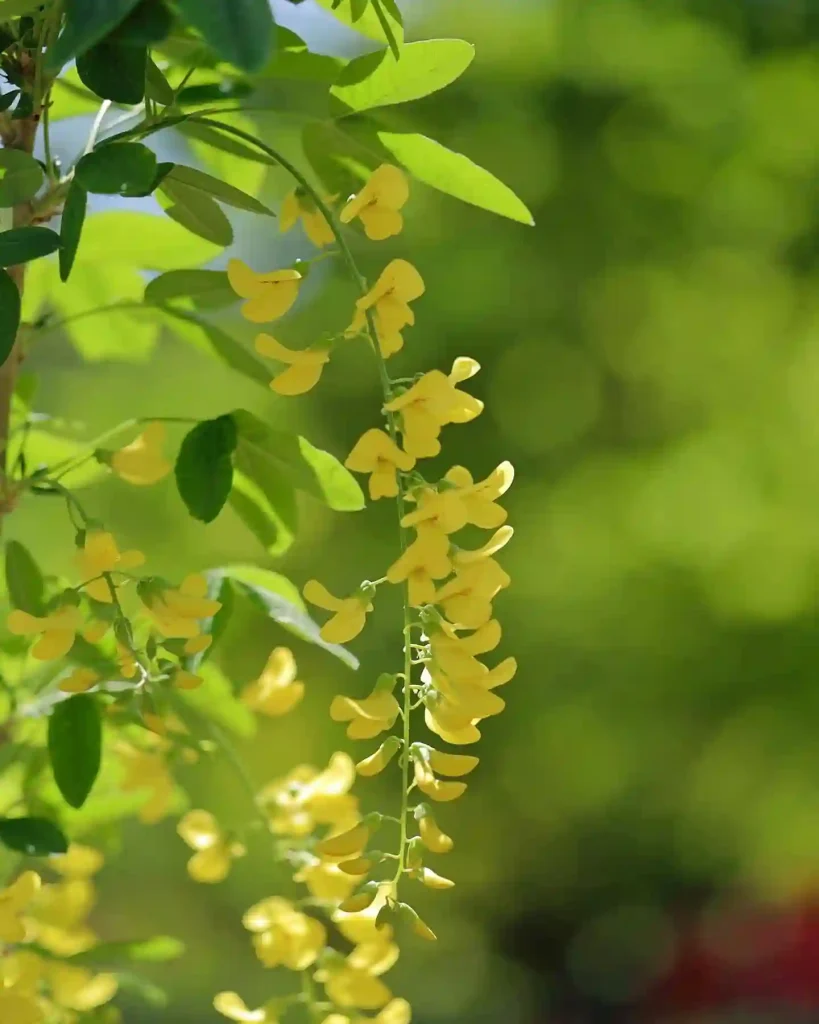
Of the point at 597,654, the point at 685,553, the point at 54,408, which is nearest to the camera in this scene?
the point at 685,553

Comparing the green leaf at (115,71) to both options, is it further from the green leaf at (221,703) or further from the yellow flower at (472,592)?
the green leaf at (221,703)

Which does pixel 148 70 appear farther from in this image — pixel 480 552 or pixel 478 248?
pixel 478 248

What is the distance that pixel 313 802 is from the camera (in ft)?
1.90

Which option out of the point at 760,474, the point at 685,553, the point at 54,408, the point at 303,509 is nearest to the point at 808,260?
the point at 760,474

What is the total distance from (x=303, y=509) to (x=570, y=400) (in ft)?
2.51

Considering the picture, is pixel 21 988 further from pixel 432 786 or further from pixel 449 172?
pixel 449 172

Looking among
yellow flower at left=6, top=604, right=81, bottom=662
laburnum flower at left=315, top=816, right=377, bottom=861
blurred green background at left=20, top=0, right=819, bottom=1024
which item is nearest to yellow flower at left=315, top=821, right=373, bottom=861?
laburnum flower at left=315, top=816, right=377, bottom=861

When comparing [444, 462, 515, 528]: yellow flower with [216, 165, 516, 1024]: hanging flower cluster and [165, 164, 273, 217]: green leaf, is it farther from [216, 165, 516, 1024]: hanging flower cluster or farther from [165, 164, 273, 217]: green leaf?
[165, 164, 273, 217]: green leaf

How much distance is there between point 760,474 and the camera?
302cm

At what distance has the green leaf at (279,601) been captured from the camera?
511 millimetres

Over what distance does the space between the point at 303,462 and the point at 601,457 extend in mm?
2810

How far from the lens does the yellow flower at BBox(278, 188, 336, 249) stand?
411 millimetres

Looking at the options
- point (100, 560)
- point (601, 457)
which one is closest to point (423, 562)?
point (100, 560)

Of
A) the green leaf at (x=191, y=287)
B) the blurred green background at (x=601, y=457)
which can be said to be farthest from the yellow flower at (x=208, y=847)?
the blurred green background at (x=601, y=457)
